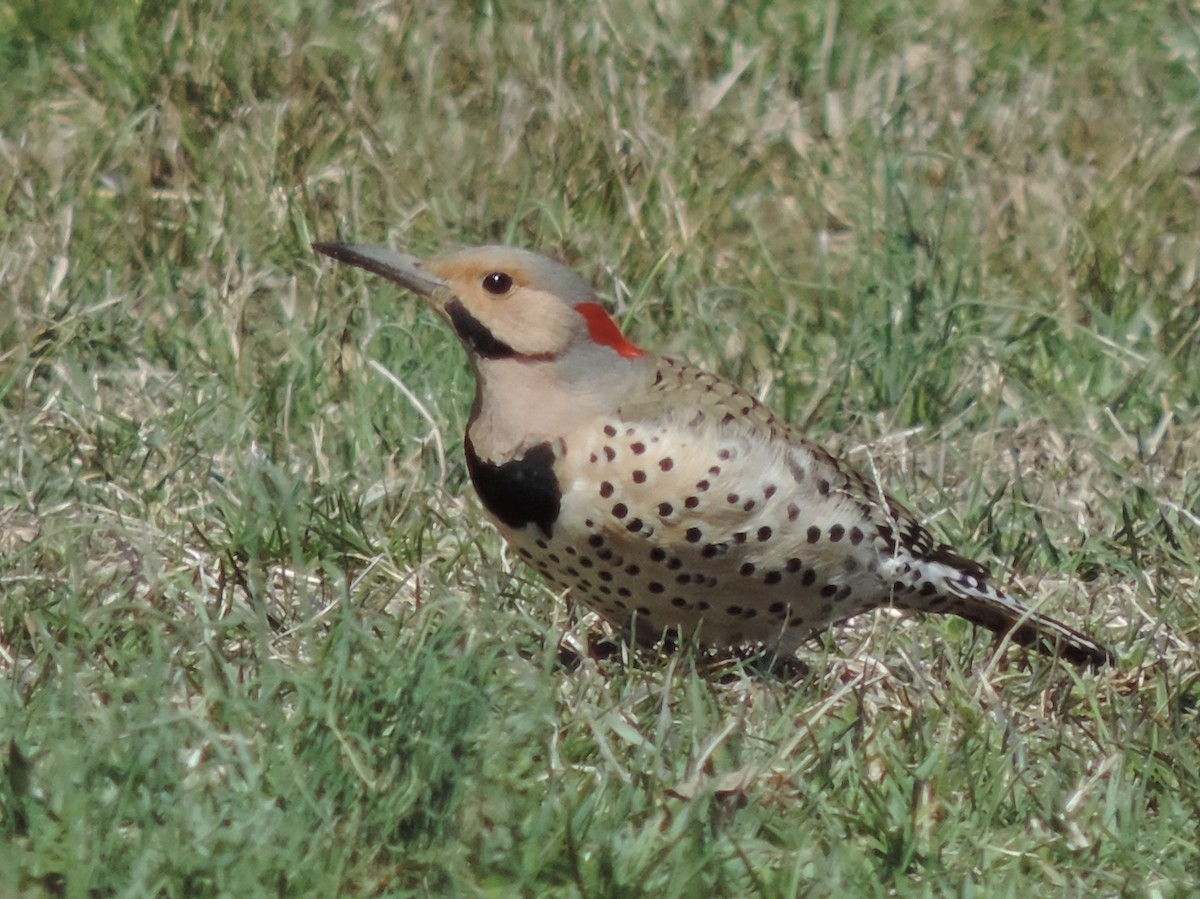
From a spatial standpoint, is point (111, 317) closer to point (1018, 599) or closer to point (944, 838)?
point (1018, 599)

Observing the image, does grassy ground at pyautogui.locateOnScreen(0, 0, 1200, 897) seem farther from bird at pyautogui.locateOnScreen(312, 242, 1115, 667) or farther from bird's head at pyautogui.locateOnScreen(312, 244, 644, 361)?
bird's head at pyautogui.locateOnScreen(312, 244, 644, 361)

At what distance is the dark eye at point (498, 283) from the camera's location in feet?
14.0

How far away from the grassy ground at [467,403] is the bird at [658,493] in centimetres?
14

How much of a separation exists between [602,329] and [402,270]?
430mm

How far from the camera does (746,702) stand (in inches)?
158

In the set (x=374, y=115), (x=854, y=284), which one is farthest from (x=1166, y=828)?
(x=374, y=115)

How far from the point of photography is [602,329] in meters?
4.33

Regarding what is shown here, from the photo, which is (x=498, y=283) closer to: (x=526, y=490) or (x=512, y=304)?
(x=512, y=304)

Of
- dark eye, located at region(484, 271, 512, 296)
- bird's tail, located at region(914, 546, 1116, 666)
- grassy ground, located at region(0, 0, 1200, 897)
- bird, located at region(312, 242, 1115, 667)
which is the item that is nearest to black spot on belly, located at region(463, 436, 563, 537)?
bird, located at region(312, 242, 1115, 667)

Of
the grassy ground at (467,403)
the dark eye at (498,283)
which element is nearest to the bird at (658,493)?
the dark eye at (498,283)

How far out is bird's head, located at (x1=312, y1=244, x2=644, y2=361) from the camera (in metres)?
4.25

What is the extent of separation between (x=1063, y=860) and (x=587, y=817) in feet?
2.72

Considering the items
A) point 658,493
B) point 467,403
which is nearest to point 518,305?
point 658,493

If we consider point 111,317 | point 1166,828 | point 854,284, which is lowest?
point 111,317
